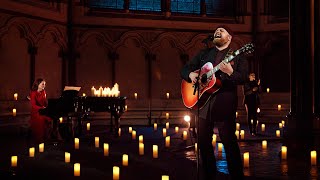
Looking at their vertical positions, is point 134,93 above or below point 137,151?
above

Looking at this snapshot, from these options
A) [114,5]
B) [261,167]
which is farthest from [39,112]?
[114,5]

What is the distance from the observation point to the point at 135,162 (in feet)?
24.6

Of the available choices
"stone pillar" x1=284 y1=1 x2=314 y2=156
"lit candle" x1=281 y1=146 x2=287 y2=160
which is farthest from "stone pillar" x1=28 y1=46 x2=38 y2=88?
"lit candle" x1=281 y1=146 x2=287 y2=160

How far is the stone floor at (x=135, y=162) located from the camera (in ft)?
20.5

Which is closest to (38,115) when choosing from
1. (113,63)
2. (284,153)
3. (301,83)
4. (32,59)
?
(32,59)

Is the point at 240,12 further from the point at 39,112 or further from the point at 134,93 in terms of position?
the point at 39,112

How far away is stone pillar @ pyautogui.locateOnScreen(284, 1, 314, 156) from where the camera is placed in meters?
7.80

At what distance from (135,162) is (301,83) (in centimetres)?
307

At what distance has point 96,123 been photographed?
49.6 feet

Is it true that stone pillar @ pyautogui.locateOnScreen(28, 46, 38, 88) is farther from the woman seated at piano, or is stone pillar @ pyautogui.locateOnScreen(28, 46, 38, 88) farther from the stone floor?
the woman seated at piano

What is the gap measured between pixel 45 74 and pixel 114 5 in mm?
Result: 3659

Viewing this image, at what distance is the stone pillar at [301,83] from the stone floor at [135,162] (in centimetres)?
45

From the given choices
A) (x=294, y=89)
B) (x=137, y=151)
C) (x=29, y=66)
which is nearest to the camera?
(x=294, y=89)

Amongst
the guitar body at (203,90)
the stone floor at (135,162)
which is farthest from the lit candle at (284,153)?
the guitar body at (203,90)
